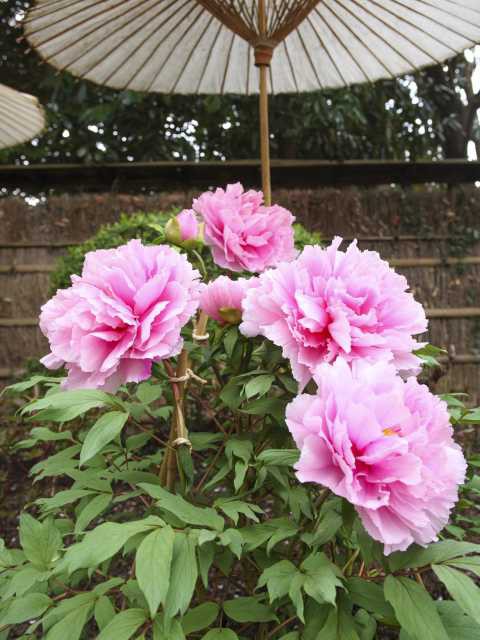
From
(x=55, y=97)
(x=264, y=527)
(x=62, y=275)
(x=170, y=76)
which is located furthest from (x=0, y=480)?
(x=55, y=97)

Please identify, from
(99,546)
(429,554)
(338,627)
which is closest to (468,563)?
(429,554)

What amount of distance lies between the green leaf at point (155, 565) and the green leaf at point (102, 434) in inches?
4.0

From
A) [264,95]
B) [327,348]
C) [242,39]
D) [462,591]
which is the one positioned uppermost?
[242,39]


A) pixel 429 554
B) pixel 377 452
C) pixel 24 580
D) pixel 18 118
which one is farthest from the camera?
pixel 18 118

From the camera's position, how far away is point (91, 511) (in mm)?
727

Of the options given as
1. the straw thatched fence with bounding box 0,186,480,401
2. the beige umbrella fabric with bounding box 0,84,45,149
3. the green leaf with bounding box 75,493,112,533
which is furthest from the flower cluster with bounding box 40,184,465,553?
the straw thatched fence with bounding box 0,186,480,401

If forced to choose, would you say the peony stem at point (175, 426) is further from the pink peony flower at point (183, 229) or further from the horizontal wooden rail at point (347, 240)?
the horizontal wooden rail at point (347, 240)

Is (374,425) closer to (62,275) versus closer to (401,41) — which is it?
(401,41)

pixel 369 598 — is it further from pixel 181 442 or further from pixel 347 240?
pixel 347 240

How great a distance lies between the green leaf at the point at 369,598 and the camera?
0.59 meters

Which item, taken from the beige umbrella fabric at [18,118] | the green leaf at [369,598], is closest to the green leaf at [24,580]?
the green leaf at [369,598]

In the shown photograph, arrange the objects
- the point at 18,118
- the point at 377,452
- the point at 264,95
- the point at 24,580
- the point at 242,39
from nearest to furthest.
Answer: the point at 377,452
the point at 24,580
the point at 264,95
the point at 242,39
the point at 18,118

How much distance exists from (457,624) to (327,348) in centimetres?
32

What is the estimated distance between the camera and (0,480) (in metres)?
2.12
